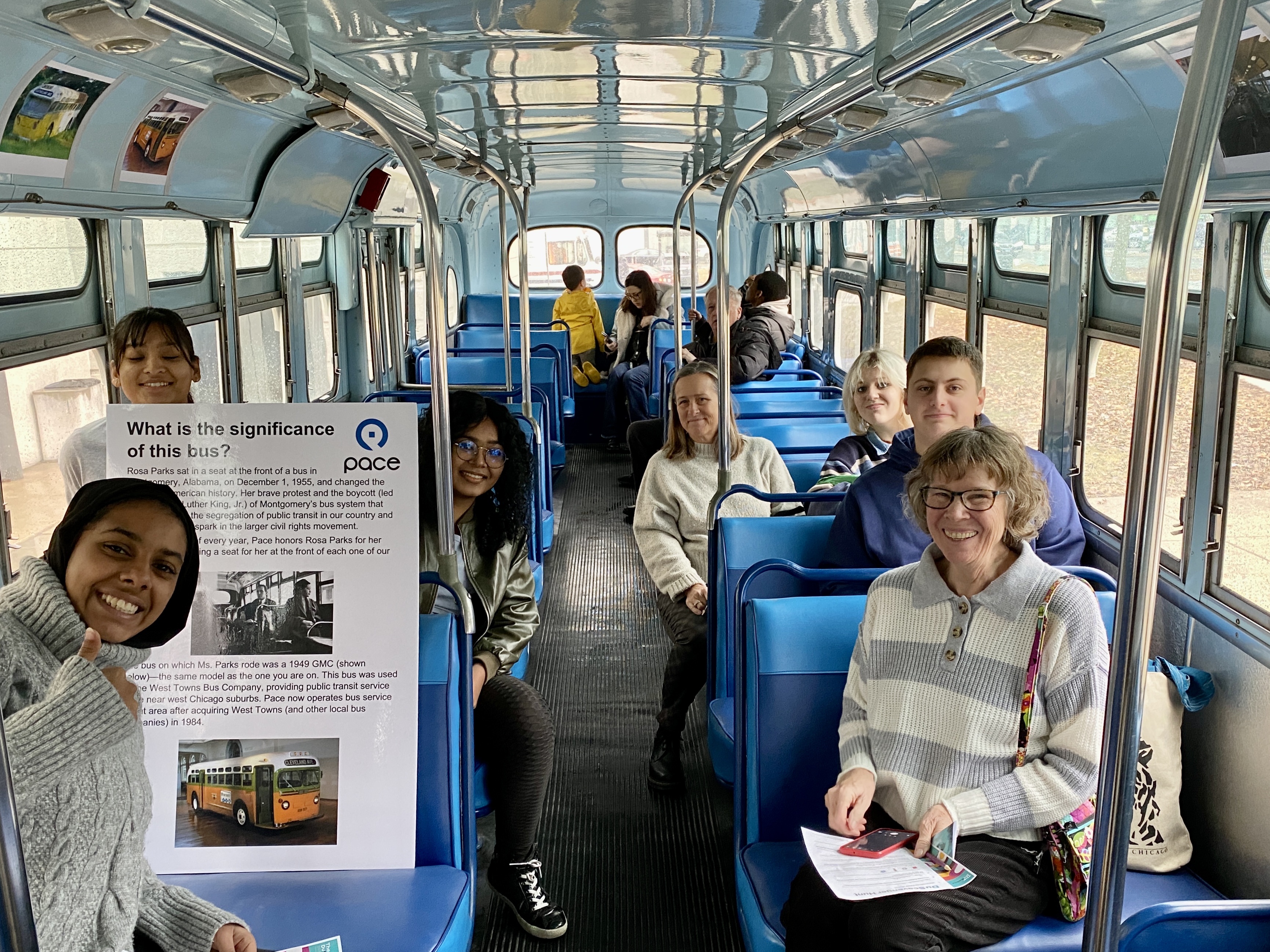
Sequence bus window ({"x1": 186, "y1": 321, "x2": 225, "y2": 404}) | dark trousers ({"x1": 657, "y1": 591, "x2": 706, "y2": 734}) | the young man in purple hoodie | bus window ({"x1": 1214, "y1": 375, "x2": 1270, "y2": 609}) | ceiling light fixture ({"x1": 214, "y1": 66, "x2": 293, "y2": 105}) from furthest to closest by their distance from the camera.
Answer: bus window ({"x1": 186, "y1": 321, "x2": 225, "y2": 404}), dark trousers ({"x1": 657, "y1": 591, "x2": 706, "y2": 734}), the young man in purple hoodie, bus window ({"x1": 1214, "y1": 375, "x2": 1270, "y2": 609}), ceiling light fixture ({"x1": 214, "y1": 66, "x2": 293, "y2": 105})

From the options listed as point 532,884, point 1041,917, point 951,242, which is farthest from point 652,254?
point 1041,917

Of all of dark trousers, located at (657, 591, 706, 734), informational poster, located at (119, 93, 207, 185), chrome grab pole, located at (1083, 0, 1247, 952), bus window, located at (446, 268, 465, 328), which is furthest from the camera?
bus window, located at (446, 268, 465, 328)

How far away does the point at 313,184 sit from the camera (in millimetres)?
6695

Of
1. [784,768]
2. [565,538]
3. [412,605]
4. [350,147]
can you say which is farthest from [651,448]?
[412,605]

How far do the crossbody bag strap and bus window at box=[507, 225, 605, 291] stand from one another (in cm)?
1204

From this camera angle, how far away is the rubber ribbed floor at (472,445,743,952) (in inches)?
129

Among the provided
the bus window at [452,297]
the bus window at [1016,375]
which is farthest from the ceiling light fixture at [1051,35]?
the bus window at [452,297]

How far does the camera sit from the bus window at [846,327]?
896 centimetres

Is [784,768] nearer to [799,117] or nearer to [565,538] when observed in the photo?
[799,117]

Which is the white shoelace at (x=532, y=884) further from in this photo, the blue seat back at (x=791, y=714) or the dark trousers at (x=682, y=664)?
the dark trousers at (x=682, y=664)

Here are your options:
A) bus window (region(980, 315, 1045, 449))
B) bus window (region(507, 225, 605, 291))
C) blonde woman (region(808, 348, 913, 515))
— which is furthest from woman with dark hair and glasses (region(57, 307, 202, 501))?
bus window (region(507, 225, 605, 291))

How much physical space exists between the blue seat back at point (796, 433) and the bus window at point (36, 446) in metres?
2.93

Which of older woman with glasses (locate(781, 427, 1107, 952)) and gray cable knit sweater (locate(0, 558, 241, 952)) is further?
older woman with glasses (locate(781, 427, 1107, 952))

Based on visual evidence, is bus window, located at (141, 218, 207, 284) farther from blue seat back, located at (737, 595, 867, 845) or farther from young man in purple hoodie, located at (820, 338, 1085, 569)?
blue seat back, located at (737, 595, 867, 845)
